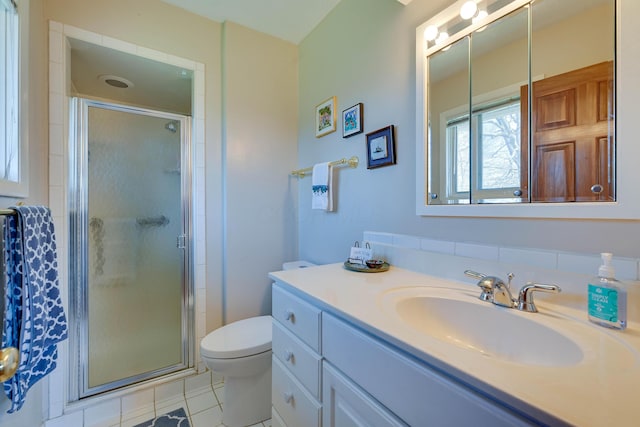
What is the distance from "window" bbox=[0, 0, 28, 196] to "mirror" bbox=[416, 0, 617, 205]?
159 cm

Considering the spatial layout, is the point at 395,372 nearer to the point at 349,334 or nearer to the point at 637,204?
the point at 349,334

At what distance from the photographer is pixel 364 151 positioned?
1.43 m

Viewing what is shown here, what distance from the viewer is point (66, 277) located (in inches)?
55.8

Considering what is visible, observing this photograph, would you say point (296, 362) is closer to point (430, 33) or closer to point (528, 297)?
point (528, 297)

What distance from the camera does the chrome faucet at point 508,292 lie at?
717 mm

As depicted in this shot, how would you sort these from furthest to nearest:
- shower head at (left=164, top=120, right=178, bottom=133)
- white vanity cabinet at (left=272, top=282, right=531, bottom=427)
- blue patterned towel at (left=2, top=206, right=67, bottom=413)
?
shower head at (left=164, top=120, right=178, bottom=133) < blue patterned towel at (left=2, top=206, right=67, bottom=413) < white vanity cabinet at (left=272, top=282, right=531, bottom=427)

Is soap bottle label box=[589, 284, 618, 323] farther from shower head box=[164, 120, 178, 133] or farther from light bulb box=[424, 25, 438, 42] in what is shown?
shower head box=[164, 120, 178, 133]

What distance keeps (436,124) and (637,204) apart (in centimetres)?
64

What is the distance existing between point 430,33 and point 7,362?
1645 millimetres

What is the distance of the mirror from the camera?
708 millimetres

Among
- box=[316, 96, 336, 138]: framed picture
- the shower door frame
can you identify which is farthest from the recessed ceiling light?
box=[316, 96, 336, 138]: framed picture

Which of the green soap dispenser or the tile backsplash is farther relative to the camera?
the tile backsplash

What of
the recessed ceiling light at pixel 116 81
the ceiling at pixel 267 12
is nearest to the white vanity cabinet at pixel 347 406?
the ceiling at pixel 267 12

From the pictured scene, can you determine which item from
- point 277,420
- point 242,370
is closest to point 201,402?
point 242,370
